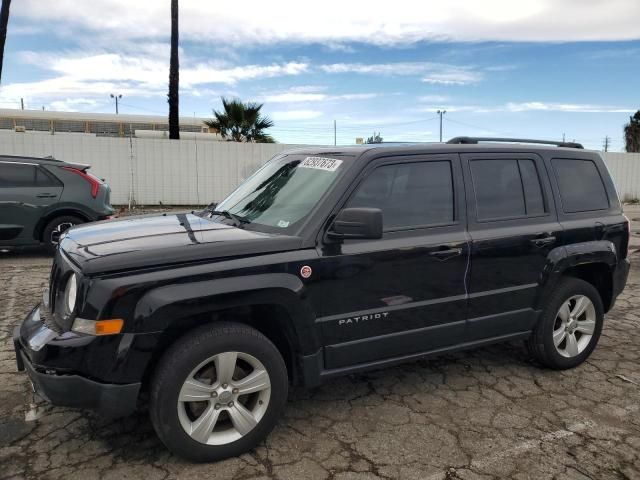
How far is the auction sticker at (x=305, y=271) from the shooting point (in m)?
3.06

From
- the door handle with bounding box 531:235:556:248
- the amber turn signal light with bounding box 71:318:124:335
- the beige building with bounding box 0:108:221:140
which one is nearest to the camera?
the amber turn signal light with bounding box 71:318:124:335

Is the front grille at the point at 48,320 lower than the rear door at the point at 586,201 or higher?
lower

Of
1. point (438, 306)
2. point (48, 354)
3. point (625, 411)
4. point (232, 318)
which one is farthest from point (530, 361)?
point (48, 354)

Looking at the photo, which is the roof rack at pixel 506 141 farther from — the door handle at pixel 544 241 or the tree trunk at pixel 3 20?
the tree trunk at pixel 3 20

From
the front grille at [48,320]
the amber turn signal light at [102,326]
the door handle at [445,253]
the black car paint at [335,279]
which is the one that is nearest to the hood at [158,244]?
the black car paint at [335,279]

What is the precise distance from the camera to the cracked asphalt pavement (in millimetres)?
2916

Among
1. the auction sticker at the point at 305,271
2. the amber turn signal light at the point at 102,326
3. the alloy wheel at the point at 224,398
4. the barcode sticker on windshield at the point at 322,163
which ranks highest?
Answer: the barcode sticker on windshield at the point at 322,163

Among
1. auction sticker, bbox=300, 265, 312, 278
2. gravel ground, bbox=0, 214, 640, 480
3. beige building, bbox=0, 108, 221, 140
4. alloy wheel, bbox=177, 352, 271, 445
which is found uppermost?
beige building, bbox=0, 108, 221, 140

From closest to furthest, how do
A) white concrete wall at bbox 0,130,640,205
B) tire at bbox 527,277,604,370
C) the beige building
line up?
tire at bbox 527,277,604,370, white concrete wall at bbox 0,130,640,205, the beige building

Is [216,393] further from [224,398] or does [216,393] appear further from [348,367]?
[348,367]

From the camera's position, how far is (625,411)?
3658 mm

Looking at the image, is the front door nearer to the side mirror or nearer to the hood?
the side mirror

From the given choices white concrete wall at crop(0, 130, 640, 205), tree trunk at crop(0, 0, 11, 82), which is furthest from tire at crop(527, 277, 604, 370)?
tree trunk at crop(0, 0, 11, 82)

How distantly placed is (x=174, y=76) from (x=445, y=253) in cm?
1641
